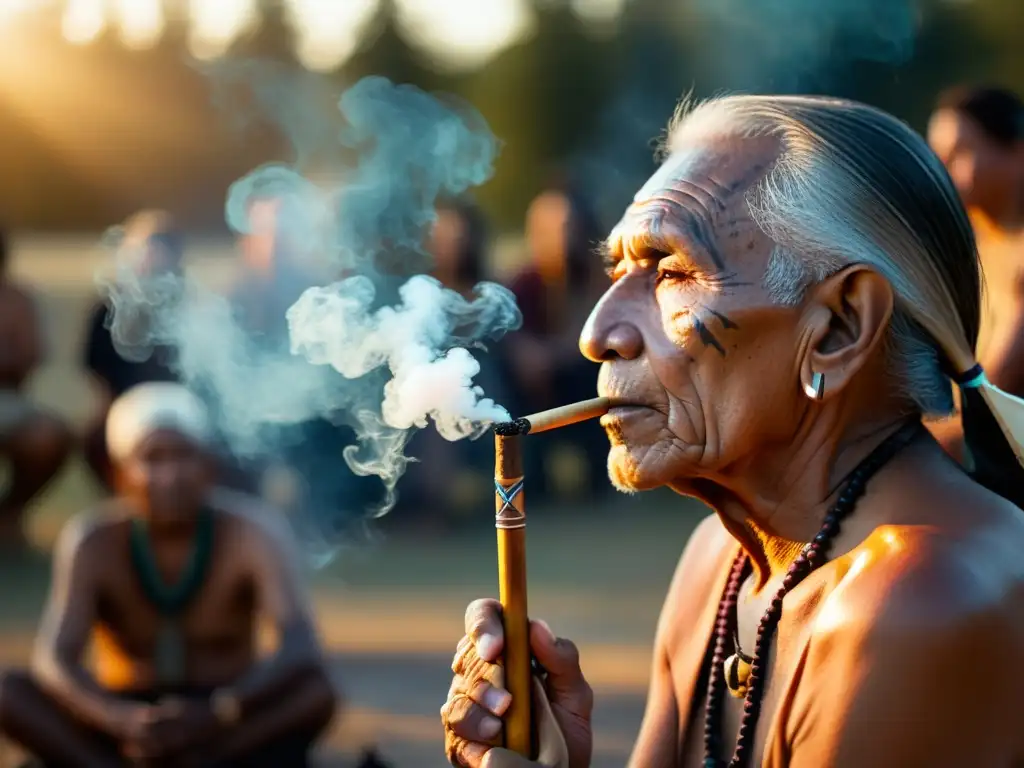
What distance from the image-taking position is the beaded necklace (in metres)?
2.45

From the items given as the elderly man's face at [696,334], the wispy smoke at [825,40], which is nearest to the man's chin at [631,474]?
the elderly man's face at [696,334]

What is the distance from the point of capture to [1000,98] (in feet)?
19.3

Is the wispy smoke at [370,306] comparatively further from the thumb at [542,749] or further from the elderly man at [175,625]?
the elderly man at [175,625]

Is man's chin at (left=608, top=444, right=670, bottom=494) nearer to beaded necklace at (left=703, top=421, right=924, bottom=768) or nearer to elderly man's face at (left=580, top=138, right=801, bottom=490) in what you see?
elderly man's face at (left=580, top=138, right=801, bottom=490)

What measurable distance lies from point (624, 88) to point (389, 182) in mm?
19466

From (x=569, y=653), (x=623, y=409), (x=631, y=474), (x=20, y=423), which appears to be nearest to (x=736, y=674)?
(x=569, y=653)

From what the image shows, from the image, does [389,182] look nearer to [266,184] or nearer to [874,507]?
[266,184]

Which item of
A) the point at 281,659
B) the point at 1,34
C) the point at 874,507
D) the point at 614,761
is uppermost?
the point at 1,34

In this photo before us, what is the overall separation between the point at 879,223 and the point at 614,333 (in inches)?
19.7

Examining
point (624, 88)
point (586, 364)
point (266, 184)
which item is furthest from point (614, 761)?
point (624, 88)

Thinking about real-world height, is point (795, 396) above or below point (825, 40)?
below

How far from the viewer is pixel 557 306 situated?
12.0 meters

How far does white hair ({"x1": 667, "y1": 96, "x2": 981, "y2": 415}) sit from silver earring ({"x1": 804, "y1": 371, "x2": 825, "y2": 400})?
13cm

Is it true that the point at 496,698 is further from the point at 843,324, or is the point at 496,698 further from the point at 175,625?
the point at 175,625
